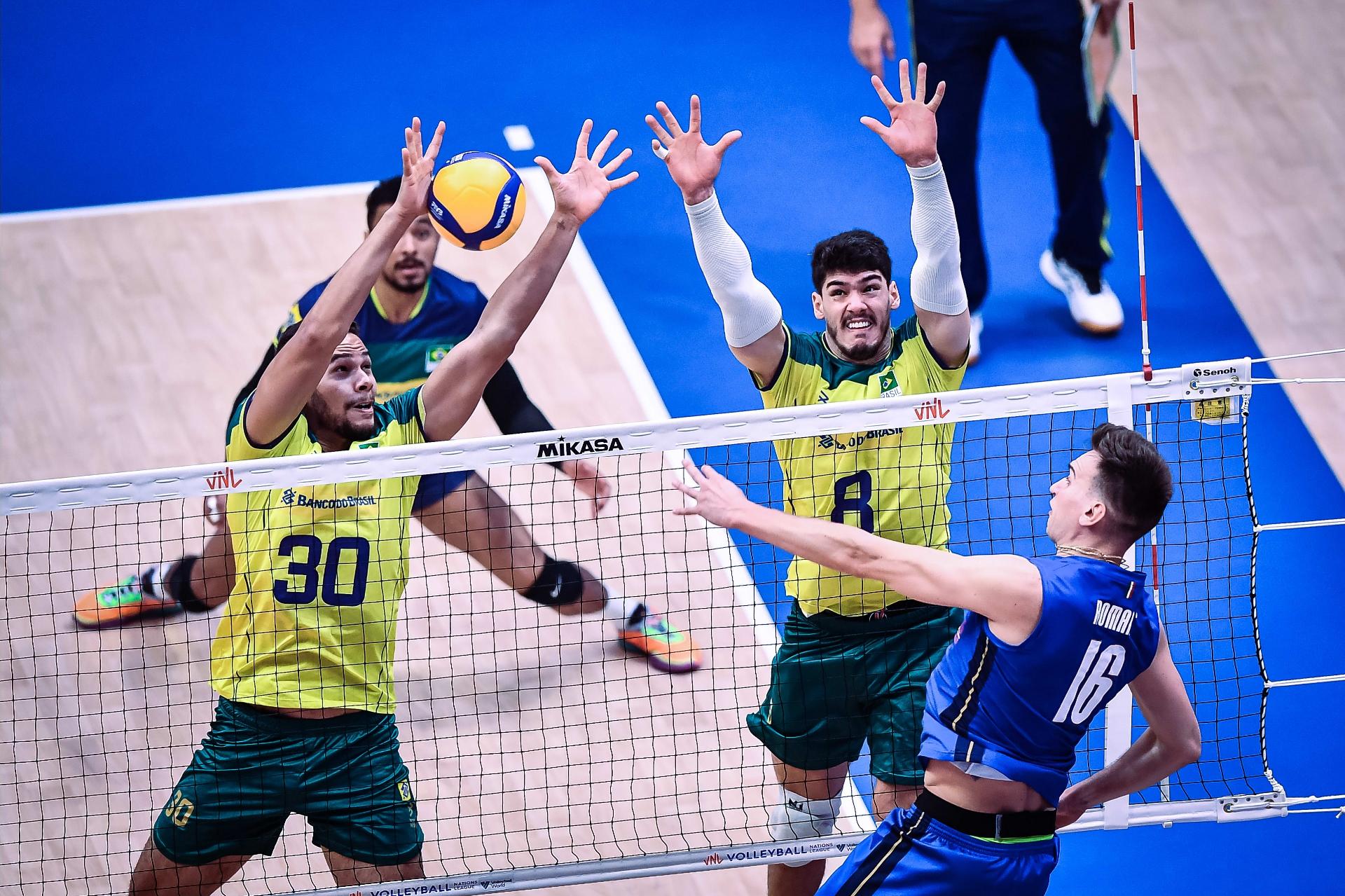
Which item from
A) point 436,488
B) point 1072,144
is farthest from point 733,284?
point 1072,144

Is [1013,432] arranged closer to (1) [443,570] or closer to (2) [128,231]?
(1) [443,570]

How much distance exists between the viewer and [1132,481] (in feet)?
13.3

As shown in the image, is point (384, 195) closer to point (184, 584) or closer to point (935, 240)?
point (184, 584)

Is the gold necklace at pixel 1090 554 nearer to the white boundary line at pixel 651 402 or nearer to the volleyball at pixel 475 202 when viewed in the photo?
the white boundary line at pixel 651 402

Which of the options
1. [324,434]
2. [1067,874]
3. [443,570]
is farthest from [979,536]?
[324,434]

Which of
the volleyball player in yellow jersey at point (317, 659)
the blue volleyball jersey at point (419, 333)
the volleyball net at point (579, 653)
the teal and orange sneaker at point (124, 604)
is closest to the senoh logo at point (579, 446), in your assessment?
the volleyball net at point (579, 653)

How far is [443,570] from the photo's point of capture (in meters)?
7.67

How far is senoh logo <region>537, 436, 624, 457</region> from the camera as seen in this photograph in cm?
483

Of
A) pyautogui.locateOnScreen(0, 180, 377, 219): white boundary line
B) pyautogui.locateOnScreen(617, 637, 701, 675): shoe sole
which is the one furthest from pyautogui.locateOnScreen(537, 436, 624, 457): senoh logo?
pyautogui.locateOnScreen(0, 180, 377, 219): white boundary line

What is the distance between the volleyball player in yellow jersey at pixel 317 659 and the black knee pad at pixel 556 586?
1950 mm

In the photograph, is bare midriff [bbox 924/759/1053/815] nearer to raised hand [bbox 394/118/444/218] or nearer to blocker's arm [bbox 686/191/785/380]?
blocker's arm [bbox 686/191/785/380]

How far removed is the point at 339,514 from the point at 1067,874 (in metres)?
3.23

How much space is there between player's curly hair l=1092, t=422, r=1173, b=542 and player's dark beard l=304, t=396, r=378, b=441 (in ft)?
7.86

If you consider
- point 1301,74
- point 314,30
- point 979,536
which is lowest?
point 979,536
